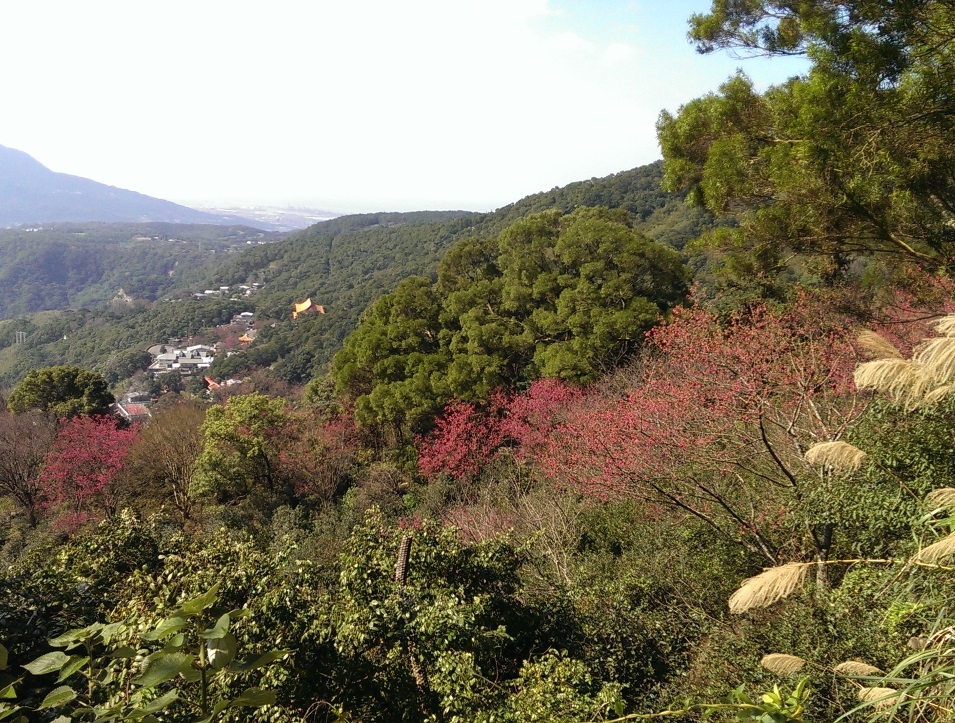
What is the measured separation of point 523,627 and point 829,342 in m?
5.66

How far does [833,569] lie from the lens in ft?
15.2

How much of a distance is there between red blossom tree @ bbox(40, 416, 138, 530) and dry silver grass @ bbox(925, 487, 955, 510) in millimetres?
13166

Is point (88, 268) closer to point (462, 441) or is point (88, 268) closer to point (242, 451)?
point (242, 451)

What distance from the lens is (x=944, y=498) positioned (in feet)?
8.29

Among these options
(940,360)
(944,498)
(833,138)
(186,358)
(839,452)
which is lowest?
(186,358)

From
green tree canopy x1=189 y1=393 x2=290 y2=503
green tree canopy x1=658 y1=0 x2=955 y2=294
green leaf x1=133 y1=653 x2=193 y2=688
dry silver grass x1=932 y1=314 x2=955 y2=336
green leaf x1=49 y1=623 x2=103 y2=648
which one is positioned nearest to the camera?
green leaf x1=133 y1=653 x2=193 y2=688

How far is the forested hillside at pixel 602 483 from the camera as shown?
8.66 feet

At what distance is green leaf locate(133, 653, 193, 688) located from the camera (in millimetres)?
769

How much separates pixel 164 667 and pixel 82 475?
13462 mm

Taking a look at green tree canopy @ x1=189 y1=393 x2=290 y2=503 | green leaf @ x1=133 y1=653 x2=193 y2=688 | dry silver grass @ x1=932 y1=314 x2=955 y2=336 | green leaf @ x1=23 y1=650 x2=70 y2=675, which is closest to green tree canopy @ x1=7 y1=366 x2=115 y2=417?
green tree canopy @ x1=189 y1=393 x2=290 y2=503

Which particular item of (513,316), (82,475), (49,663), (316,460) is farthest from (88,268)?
(49,663)

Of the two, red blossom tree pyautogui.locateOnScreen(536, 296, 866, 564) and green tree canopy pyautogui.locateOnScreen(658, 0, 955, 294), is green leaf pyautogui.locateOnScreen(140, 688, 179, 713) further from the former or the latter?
green tree canopy pyautogui.locateOnScreen(658, 0, 955, 294)

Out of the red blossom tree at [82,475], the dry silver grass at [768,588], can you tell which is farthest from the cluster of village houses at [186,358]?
the dry silver grass at [768,588]

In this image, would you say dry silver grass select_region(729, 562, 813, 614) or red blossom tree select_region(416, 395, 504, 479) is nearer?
dry silver grass select_region(729, 562, 813, 614)
